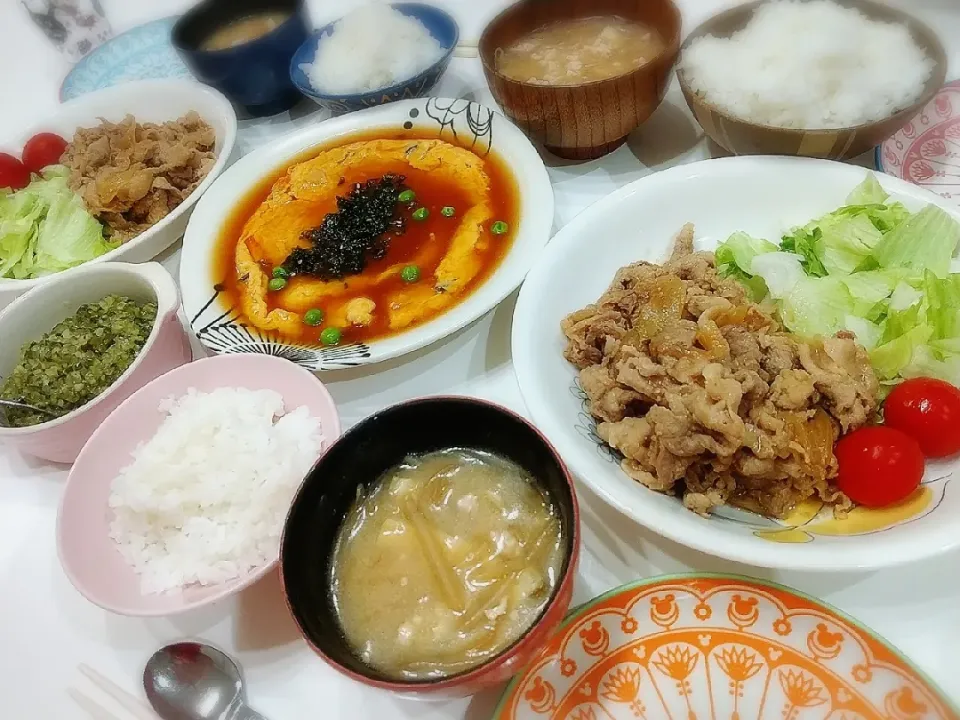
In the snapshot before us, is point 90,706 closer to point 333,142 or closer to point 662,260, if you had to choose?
A: point 662,260

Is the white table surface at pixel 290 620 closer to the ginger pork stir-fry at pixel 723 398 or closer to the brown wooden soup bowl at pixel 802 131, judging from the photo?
the ginger pork stir-fry at pixel 723 398

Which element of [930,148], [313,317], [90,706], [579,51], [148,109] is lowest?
[90,706]

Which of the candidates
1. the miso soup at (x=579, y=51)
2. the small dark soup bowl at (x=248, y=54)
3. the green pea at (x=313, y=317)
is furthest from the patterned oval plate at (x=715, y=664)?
the small dark soup bowl at (x=248, y=54)

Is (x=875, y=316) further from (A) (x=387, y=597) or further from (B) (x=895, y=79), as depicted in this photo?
(A) (x=387, y=597)

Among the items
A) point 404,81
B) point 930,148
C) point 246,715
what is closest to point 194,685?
point 246,715

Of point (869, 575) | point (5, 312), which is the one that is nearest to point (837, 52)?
point (869, 575)

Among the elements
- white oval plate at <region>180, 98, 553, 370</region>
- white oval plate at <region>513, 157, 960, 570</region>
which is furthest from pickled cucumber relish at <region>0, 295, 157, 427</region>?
white oval plate at <region>513, 157, 960, 570</region>
